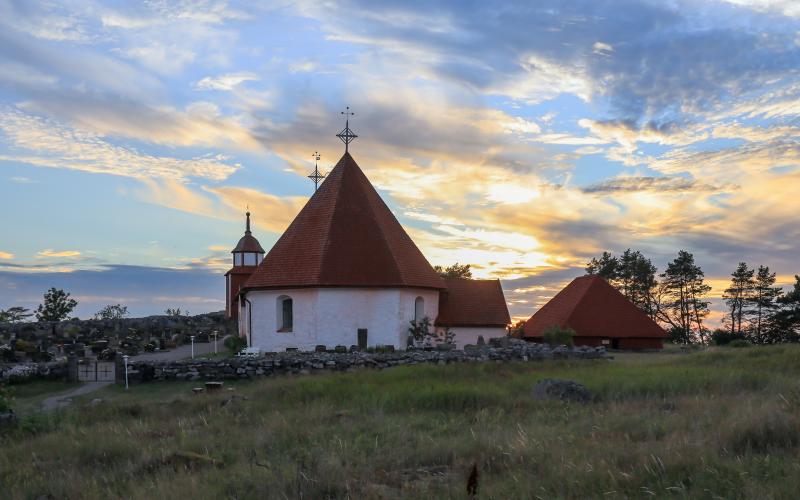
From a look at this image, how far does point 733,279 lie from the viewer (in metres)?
48.4

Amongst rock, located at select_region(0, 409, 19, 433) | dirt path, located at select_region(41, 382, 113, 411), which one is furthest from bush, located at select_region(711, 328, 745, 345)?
rock, located at select_region(0, 409, 19, 433)

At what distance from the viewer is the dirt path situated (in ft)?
58.0

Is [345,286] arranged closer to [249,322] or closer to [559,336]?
[249,322]

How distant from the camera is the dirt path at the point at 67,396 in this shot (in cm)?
1769

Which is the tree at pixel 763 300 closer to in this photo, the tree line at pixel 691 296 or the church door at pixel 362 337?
the tree line at pixel 691 296

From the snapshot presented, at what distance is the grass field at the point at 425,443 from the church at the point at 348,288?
437 inches

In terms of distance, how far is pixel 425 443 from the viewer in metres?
9.62

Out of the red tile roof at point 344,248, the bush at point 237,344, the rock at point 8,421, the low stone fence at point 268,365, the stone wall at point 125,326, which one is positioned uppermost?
the red tile roof at point 344,248

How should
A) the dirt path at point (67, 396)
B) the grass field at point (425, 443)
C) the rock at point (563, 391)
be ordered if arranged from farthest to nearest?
the dirt path at point (67, 396), the rock at point (563, 391), the grass field at point (425, 443)

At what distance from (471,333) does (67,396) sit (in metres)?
16.6

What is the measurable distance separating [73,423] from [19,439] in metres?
1.42

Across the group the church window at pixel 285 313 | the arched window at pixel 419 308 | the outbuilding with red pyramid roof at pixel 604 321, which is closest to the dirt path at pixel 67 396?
the church window at pixel 285 313

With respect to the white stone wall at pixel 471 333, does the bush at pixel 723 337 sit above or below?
below

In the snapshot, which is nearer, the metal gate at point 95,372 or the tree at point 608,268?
the metal gate at point 95,372
